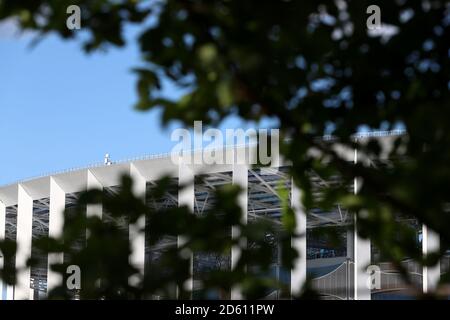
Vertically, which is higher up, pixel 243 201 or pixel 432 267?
pixel 243 201

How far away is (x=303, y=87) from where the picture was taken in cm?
386

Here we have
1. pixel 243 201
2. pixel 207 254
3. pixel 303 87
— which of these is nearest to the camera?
pixel 303 87

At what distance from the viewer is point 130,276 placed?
138 inches

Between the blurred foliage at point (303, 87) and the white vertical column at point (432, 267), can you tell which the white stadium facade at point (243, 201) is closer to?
the white vertical column at point (432, 267)

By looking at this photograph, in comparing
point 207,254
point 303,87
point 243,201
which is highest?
point 243,201

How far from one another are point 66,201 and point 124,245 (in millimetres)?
55435

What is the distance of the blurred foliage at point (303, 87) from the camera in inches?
128

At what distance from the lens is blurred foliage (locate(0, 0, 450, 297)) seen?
3.25 meters

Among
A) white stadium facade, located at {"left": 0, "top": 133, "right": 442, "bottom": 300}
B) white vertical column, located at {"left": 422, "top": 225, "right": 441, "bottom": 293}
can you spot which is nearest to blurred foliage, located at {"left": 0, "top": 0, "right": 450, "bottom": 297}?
white vertical column, located at {"left": 422, "top": 225, "right": 441, "bottom": 293}

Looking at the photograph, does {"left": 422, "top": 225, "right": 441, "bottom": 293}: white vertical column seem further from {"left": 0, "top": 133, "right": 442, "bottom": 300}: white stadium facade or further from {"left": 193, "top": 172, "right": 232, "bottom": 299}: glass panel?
{"left": 193, "top": 172, "right": 232, "bottom": 299}: glass panel

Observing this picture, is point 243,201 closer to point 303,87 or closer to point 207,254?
point 207,254

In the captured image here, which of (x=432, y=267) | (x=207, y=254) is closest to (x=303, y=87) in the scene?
(x=432, y=267)

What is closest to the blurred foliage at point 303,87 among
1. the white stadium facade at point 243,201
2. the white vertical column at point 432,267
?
the white vertical column at point 432,267

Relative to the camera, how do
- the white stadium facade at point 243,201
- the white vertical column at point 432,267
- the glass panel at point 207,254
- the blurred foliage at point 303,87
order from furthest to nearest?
1. the white stadium facade at point 243,201
2. the white vertical column at point 432,267
3. the glass panel at point 207,254
4. the blurred foliage at point 303,87
